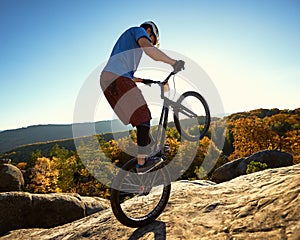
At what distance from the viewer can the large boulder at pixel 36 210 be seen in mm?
10391

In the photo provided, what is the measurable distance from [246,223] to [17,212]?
11228 mm

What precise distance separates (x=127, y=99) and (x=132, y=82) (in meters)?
0.31

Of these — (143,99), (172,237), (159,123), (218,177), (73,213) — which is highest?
(143,99)

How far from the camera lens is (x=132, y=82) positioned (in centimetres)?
370

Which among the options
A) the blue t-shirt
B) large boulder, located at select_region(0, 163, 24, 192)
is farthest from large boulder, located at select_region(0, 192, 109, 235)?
large boulder, located at select_region(0, 163, 24, 192)

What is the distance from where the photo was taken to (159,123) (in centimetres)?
480

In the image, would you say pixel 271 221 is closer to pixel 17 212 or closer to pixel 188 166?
pixel 17 212

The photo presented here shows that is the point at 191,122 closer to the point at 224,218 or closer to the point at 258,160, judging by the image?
the point at 224,218

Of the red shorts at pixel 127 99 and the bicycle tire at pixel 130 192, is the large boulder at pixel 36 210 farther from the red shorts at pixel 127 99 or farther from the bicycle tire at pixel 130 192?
the red shorts at pixel 127 99

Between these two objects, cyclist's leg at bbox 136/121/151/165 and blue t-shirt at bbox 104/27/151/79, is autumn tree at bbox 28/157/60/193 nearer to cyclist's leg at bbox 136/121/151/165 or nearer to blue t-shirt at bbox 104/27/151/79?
cyclist's leg at bbox 136/121/151/165

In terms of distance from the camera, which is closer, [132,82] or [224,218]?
[224,218]

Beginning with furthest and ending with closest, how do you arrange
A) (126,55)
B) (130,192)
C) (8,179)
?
(8,179), (130,192), (126,55)

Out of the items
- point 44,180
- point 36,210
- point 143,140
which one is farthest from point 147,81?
point 44,180

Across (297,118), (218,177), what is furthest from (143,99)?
(297,118)
